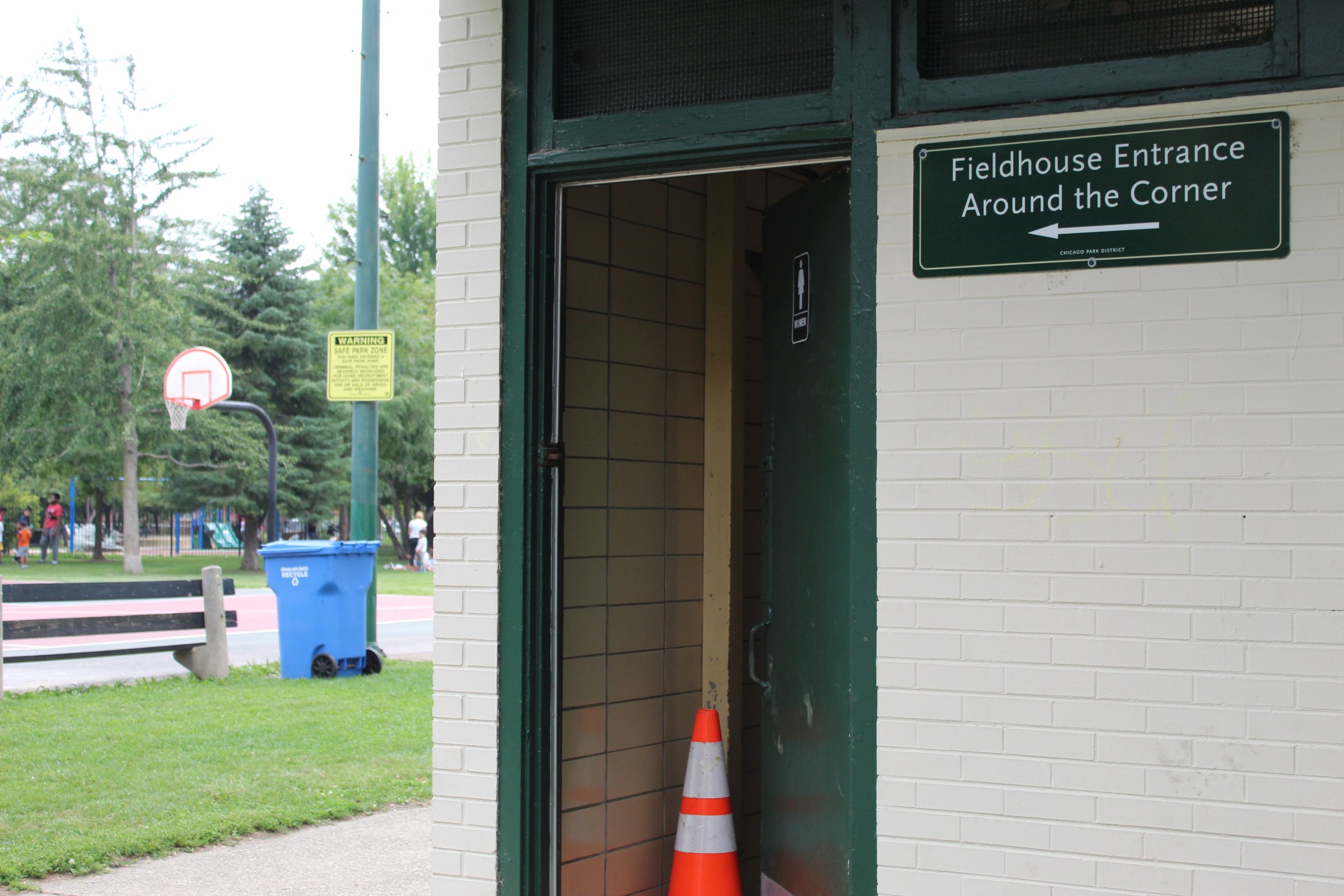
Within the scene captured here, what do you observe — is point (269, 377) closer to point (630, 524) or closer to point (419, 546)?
point (419, 546)

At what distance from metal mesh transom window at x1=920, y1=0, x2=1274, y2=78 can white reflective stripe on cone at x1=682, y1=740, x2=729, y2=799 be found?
101 inches

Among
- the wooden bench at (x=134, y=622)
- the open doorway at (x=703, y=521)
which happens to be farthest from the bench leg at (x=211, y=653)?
the open doorway at (x=703, y=521)

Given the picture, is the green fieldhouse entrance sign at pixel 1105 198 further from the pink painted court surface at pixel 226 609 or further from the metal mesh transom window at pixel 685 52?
the pink painted court surface at pixel 226 609

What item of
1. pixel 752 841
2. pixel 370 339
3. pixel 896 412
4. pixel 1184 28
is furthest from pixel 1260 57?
pixel 370 339

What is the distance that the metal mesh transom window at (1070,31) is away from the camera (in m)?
3.35

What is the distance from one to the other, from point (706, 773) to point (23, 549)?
32.8 meters

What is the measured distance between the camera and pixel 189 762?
7.21 m

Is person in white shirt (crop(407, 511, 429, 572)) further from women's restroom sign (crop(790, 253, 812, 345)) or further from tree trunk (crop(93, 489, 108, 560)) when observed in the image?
women's restroom sign (crop(790, 253, 812, 345))

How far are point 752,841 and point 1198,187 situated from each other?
3249 millimetres

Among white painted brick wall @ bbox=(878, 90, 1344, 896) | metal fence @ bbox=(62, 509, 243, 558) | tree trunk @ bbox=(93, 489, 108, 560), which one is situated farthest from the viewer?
metal fence @ bbox=(62, 509, 243, 558)

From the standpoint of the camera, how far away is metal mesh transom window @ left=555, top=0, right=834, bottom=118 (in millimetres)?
3789

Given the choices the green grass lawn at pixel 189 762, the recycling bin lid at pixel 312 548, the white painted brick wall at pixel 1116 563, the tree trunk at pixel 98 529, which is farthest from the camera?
the tree trunk at pixel 98 529

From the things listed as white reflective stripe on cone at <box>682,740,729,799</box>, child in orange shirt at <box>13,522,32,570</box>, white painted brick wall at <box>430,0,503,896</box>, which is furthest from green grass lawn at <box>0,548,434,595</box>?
white painted brick wall at <box>430,0,503,896</box>

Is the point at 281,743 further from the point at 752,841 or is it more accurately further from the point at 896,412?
the point at 896,412
